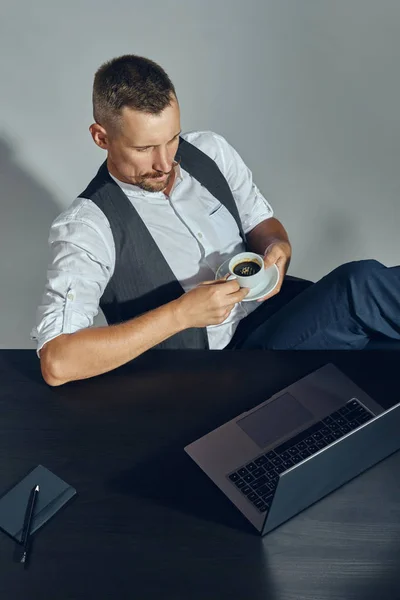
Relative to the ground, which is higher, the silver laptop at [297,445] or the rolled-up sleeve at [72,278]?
the rolled-up sleeve at [72,278]

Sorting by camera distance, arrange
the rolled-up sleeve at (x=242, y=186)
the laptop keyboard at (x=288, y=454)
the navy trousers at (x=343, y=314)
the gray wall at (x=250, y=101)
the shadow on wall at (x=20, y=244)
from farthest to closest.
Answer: the shadow on wall at (x=20, y=244)
the gray wall at (x=250, y=101)
the rolled-up sleeve at (x=242, y=186)
the navy trousers at (x=343, y=314)
the laptop keyboard at (x=288, y=454)

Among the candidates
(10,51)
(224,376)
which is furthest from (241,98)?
(224,376)

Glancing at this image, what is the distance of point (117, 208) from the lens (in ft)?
5.62

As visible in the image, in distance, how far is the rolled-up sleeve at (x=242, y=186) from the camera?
1934 mm

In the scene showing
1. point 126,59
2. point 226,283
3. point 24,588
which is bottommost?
point 24,588

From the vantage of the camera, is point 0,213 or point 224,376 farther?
point 0,213

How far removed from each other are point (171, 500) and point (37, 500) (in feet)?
0.82

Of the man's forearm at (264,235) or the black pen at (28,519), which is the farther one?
the man's forearm at (264,235)

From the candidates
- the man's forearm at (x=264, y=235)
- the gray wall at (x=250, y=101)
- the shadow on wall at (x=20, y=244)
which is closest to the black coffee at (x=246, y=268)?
the man's forearm at (x=264, y=235)

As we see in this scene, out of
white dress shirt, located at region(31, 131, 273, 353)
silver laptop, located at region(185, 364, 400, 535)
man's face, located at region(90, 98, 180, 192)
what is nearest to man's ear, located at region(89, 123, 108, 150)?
man's face, located at region(90, 98, 180, 192)

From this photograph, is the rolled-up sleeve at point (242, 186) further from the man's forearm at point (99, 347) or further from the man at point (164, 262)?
the man's forearm at point (99, 347)

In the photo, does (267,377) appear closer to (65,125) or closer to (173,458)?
(173,458)

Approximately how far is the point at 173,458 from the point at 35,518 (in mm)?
276

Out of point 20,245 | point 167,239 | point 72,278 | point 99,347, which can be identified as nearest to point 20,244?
point 20,245
